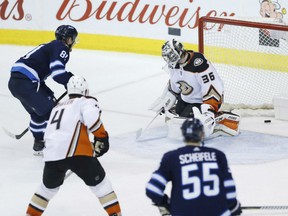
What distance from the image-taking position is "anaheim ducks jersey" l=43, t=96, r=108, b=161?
13.5 ft

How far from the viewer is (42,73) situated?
5.60 m

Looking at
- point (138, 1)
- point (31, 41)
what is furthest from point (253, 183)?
point (31, 41)

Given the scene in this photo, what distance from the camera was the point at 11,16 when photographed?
9602 mm

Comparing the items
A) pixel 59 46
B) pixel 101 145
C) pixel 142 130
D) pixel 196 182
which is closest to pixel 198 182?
pixel 196 182

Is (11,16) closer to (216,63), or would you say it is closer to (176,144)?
(216,63)

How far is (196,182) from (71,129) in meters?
1.05

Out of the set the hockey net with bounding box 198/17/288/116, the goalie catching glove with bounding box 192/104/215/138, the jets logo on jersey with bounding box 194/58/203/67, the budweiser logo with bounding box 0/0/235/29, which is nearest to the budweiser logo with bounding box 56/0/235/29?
the budweiser logo with bounding box 0/0/235/29

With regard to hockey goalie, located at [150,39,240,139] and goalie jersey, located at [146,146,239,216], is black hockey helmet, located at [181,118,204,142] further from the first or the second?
hockey goalie, located at [150,39,240,139]

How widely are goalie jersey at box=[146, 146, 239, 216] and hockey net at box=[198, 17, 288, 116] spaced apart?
3.28m

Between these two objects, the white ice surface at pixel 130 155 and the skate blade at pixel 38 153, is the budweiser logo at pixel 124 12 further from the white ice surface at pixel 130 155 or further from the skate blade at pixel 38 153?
the skate blade at pixel 38 153

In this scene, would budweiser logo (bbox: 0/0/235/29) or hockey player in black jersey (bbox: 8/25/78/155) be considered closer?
hockey player in black jersey (bbox: 8/25/78/155)

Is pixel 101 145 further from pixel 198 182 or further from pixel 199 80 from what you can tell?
pixel 199 80

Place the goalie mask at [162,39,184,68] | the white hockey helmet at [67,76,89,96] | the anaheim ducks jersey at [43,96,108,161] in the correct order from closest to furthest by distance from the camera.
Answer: the anaheim ducks jersey at [43,96,108,161], the white hockey helmet at [67,76,89,96], the goalie mask at [162,39,184,68]

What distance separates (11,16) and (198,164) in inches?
262
